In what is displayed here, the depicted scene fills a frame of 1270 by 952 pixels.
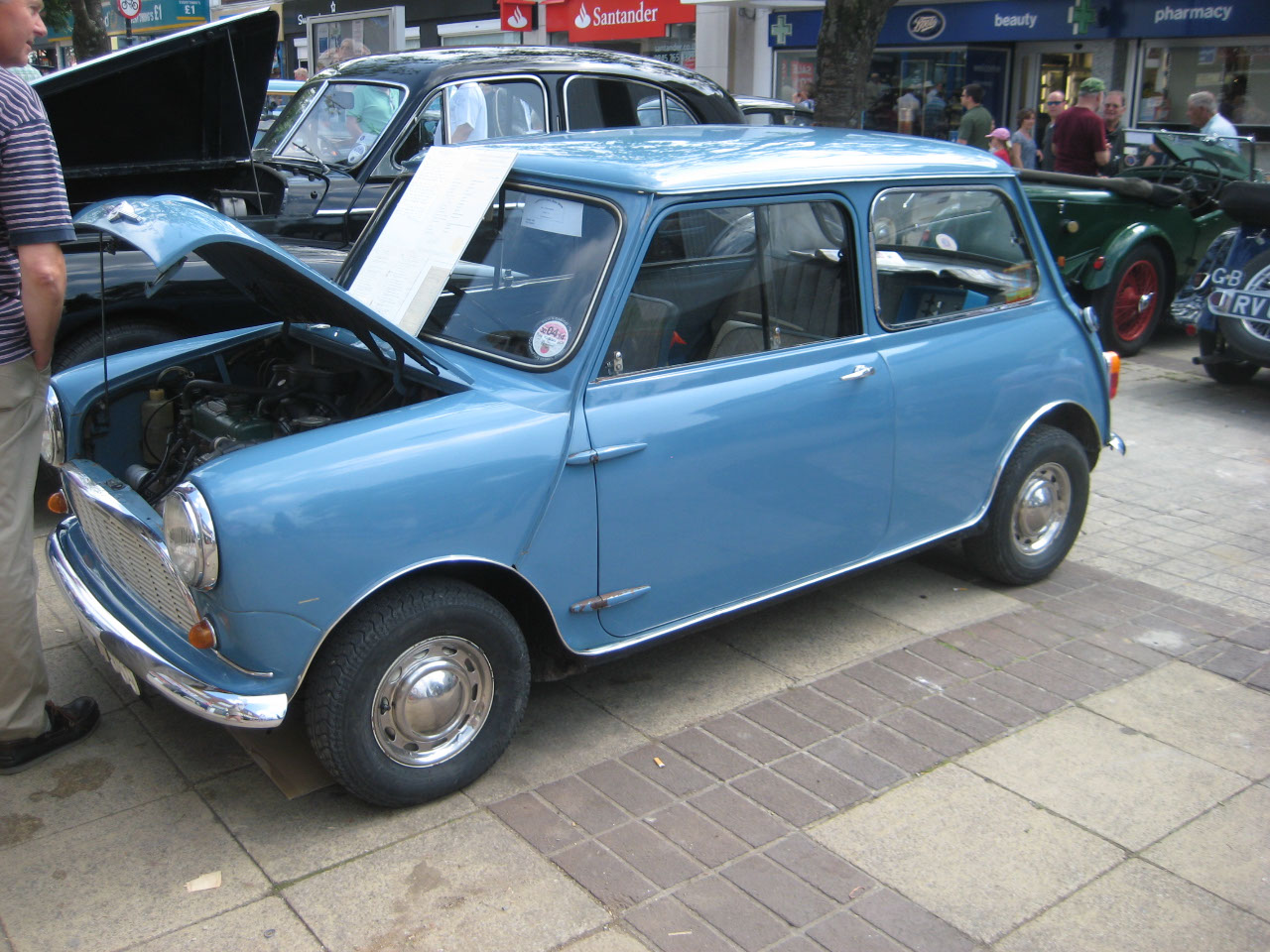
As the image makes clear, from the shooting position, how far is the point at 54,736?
3629 millimetres

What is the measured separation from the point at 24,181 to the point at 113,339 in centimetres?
253

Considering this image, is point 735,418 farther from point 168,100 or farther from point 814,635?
point 168,100

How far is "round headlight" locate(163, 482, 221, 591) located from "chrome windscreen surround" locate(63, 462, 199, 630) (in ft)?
0.22

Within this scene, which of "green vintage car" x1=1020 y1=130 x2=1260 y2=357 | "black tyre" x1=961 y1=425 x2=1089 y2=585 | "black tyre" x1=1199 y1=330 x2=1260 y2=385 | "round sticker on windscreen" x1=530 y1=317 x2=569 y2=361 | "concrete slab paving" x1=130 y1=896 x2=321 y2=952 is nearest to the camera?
"concrete slab paving" x1=130 y1=896 x2=321 y2=952

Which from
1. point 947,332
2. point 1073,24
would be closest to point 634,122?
point 947,332

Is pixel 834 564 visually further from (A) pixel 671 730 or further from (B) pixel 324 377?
(B) pixel 324 377

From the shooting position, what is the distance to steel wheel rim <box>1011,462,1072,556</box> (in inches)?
190

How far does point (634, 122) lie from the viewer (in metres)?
7.89

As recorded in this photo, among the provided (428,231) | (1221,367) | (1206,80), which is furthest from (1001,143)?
(428,231)

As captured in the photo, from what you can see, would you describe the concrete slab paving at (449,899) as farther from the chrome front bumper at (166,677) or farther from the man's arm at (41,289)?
the man's arm at (41,289)

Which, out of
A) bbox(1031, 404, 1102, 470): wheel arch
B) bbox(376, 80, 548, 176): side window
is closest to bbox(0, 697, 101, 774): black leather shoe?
bbox(1031, 404, 1102, 470): wheel arch

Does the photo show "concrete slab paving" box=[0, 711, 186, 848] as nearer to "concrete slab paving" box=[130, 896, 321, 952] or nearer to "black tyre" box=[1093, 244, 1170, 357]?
"concrete slab paving" box=[130, 896, 321, 952]

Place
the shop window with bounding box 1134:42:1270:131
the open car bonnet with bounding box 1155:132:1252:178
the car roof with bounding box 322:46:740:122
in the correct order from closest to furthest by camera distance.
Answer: the car roof with bounding box 322:46:740:122 → the open car bonnet with bounding box 1155:132:1252:178 → the shop window with bounding box 1134:42:1270:131

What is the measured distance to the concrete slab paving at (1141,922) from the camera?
292cm
